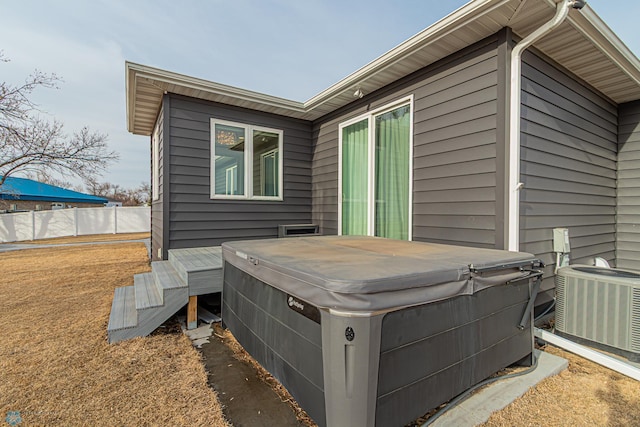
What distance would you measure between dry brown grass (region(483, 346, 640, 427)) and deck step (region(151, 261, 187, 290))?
2.70 m

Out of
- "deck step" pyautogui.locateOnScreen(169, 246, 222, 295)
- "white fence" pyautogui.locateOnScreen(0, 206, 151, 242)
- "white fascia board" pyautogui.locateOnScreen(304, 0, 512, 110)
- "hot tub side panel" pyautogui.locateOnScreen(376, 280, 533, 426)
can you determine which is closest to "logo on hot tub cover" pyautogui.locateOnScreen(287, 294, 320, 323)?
"hot tub side panel" pyautogui.locateOnScreen(376, 280, 533, 426)

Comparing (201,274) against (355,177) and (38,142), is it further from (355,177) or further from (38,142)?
(38,142)

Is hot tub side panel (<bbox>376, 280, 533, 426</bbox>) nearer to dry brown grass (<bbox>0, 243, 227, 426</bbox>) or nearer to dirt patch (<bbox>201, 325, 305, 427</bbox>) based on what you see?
dirt patch (<bbox>201, 325, 305, 427</bbox>)

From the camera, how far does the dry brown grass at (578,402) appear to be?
161cm

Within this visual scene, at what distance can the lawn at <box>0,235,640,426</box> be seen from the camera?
1629 millimetres

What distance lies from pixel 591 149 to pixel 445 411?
416 cm

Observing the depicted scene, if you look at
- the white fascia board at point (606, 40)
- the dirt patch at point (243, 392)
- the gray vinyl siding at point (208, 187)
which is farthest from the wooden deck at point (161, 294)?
the white fascia board at point (606, 40)

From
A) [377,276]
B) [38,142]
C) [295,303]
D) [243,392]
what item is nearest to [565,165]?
[377,276]

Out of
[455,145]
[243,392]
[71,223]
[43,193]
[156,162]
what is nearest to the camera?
[243,392]

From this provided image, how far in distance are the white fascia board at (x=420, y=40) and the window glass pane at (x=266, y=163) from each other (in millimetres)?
1379

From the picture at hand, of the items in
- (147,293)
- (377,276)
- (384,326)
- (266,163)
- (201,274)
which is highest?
(266,163)

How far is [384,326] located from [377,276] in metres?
0.22

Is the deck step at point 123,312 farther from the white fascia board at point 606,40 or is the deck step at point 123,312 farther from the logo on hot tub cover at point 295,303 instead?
the white fascia board at point 606,40

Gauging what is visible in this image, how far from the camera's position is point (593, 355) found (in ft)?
7.47
